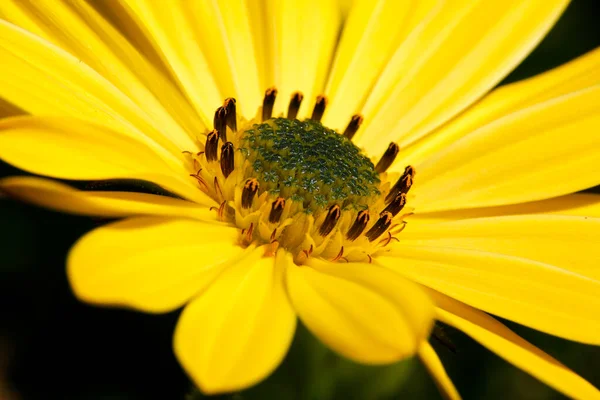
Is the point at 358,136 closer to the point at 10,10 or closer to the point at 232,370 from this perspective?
the point at 10,10

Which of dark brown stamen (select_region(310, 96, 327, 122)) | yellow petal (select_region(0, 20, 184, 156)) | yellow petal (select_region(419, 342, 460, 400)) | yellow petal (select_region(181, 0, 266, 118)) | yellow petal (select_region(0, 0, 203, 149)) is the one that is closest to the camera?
yellow petal (select_region(419, 342, 460, 400))

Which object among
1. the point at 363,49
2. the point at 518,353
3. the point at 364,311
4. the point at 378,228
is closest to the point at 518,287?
the point at 518,353

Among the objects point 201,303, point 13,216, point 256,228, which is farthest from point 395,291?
point 13,216

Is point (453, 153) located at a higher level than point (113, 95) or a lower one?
higher

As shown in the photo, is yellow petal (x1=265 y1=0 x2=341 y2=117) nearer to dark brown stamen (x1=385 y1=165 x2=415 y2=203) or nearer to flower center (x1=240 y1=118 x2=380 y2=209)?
flower center (x1=240 y1=118 x2=380 y2=209)

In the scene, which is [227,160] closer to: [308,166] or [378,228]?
[308,166]

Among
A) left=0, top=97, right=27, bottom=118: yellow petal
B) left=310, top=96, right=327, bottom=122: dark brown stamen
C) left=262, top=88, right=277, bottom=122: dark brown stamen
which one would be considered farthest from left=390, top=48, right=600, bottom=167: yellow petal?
left=0, top=97, right=27, bottom=118: yellow petal
